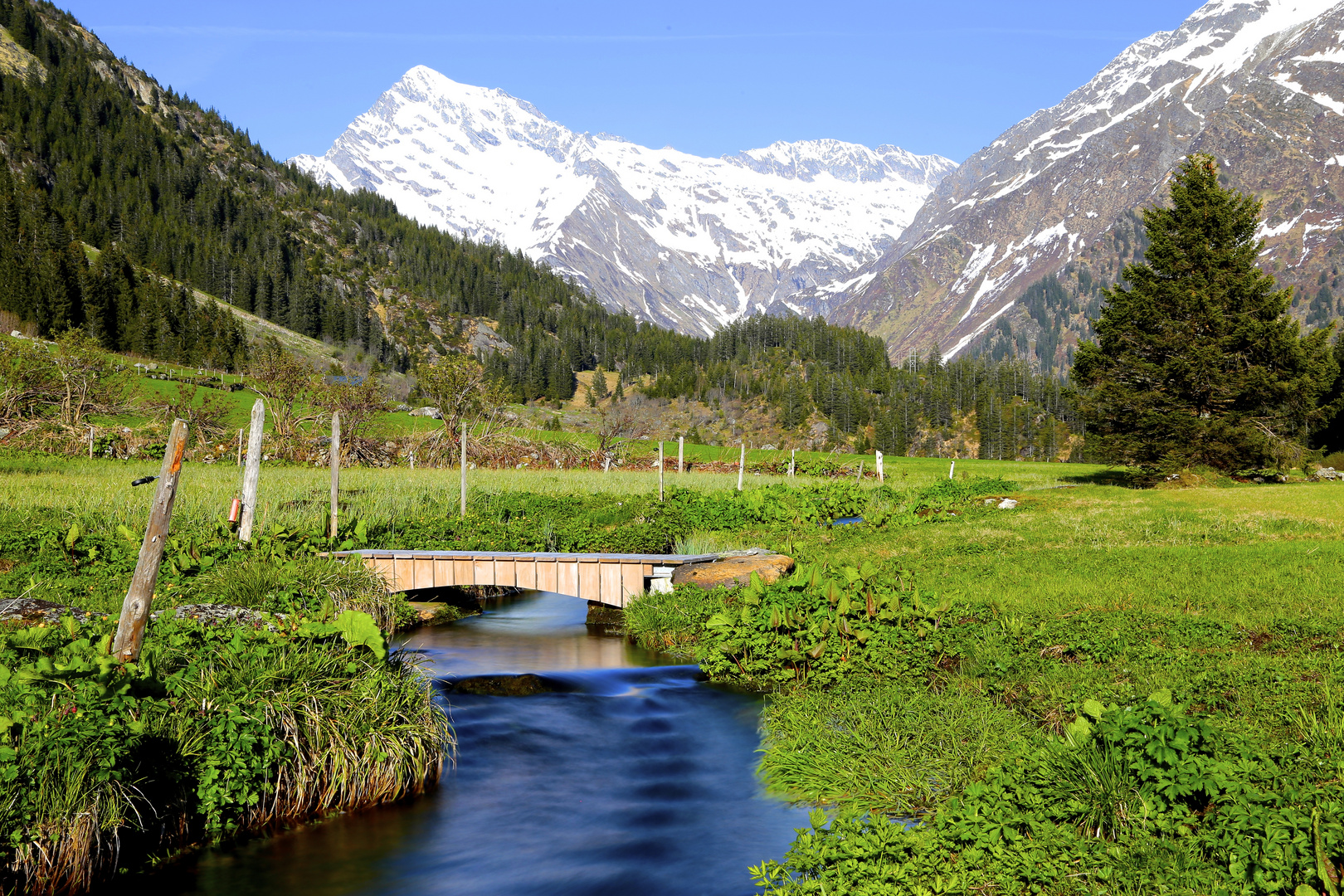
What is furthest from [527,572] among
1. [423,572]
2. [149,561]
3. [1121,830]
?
[1121,830]

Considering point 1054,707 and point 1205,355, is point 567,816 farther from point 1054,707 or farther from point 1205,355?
point 1205,355

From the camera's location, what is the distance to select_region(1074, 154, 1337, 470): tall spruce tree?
3806 centimetres

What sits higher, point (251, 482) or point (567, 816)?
point (251, 482)

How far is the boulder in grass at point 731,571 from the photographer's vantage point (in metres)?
18.9

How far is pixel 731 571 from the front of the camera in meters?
19.3

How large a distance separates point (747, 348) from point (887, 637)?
589ft

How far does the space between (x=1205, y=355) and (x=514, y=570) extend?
32.5 m

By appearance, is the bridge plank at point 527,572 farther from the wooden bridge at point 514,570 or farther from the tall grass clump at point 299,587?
the tall grass clump at point 299,587

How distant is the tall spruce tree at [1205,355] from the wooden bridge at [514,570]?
1149 inches

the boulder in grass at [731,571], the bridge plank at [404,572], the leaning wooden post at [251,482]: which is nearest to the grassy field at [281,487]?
the leaning wooden post at [251,482]

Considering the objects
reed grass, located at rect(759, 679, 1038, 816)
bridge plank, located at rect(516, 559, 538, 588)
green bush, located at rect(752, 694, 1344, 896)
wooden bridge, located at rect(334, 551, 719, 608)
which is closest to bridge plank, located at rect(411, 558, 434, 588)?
wooden bridge, located at rect(334, 551, 719, 608)

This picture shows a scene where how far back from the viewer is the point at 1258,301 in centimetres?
3934

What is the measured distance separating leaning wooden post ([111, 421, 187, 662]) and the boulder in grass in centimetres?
1158

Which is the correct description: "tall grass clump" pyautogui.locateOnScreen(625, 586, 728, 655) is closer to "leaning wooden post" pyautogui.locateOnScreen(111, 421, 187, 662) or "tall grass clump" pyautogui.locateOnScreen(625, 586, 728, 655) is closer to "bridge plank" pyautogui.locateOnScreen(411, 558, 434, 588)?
"bridge plank" pyautogui.locateOnScreen(411, 558, 434, 588)
